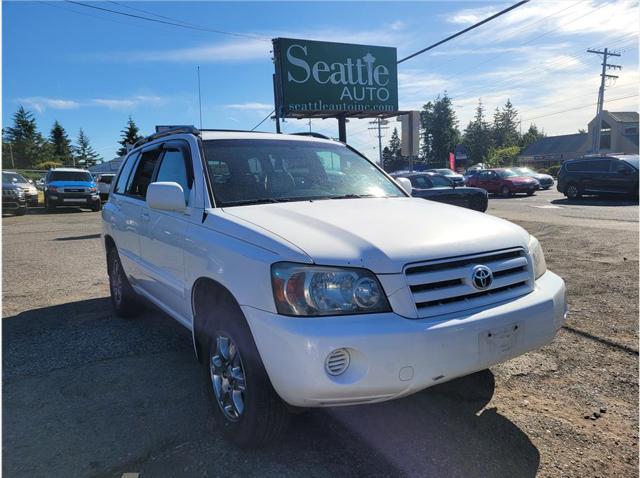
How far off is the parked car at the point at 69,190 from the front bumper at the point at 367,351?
20.5 m

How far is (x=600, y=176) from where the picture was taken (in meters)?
18.8

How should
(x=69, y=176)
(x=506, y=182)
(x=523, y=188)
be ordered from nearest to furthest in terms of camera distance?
(x=69, y=176), (x=523, y=188), (x=506, y=182)

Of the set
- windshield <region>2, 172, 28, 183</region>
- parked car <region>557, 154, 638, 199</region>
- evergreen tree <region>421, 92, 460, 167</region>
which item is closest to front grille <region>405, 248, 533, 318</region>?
parked car <region>557, 154, 638, 199</region>

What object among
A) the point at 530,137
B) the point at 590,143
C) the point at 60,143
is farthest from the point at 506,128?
the point at 60,143

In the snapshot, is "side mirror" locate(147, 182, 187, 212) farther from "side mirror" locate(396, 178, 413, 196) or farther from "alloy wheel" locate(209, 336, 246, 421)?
"side mirror" locate(396, 178, 413, 196)

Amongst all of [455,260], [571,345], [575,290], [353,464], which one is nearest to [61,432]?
[353,464]

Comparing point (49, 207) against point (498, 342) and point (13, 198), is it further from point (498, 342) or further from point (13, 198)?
point (498, 342)

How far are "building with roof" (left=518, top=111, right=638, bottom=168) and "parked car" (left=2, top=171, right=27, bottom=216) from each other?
58.6m

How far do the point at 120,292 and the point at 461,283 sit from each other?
12.7 ft

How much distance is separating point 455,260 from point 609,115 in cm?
7347

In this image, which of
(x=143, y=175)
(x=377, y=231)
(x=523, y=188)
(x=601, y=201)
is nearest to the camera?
(x=377, y=231)

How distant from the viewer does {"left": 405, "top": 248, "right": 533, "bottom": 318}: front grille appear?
2357 millimetres

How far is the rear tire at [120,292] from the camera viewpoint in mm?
4887

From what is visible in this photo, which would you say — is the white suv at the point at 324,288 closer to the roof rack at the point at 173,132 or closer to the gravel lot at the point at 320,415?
the roof rack at the point at 173,132
